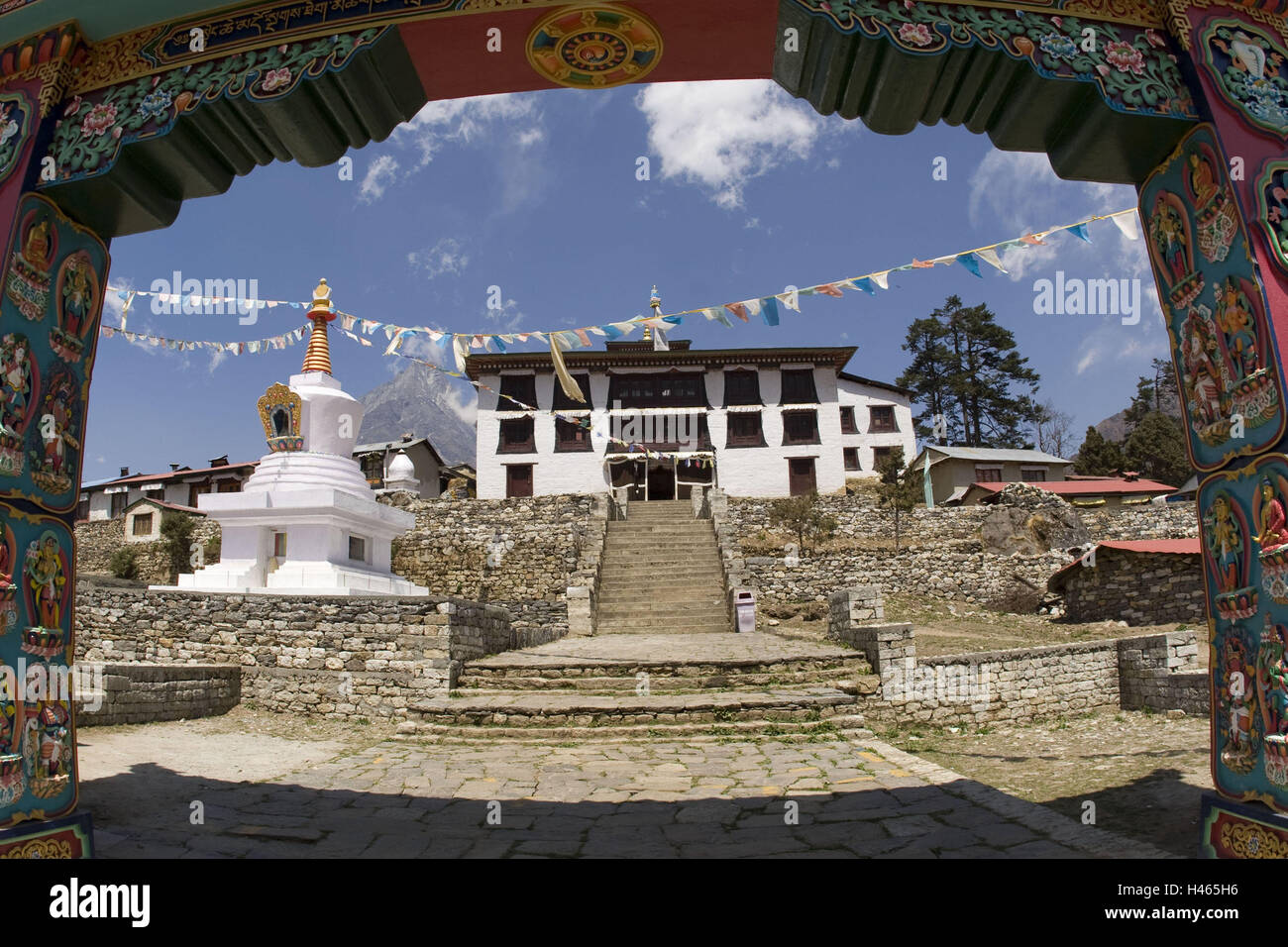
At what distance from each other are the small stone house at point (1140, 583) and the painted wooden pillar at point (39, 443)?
20.8 metres

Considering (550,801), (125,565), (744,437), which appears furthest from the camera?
(744,437)

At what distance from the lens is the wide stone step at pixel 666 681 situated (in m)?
11.3

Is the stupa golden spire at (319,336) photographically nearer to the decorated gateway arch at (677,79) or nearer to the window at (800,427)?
the decorated gateway arch at (677,79)

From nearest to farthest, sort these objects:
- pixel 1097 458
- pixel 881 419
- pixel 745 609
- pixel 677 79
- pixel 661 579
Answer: pixel 677 79 < pixel 745 609 < pixel 661 579 < pixel 881 419 < pixel 1097 458

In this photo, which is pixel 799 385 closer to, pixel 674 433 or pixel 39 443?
pixel 674 433

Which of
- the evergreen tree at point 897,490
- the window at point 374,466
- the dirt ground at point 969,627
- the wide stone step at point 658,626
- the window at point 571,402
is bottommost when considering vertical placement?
the dirt ground at point 969,627

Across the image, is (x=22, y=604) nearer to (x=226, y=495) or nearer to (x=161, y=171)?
(x=161, y=171)

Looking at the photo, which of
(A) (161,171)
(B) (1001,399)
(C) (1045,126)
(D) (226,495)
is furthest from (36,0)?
(B) (1001,399)

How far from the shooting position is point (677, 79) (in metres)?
4.47

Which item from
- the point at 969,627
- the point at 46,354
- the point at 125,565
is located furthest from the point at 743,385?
the point at 46,354

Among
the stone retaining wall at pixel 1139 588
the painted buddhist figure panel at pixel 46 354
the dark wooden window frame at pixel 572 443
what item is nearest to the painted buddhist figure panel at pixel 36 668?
the painted buddhist figure panel at pixel 46 354

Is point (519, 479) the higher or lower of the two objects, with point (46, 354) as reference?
higher

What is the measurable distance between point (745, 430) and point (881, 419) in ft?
25.9

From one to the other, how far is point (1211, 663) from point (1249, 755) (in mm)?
468
